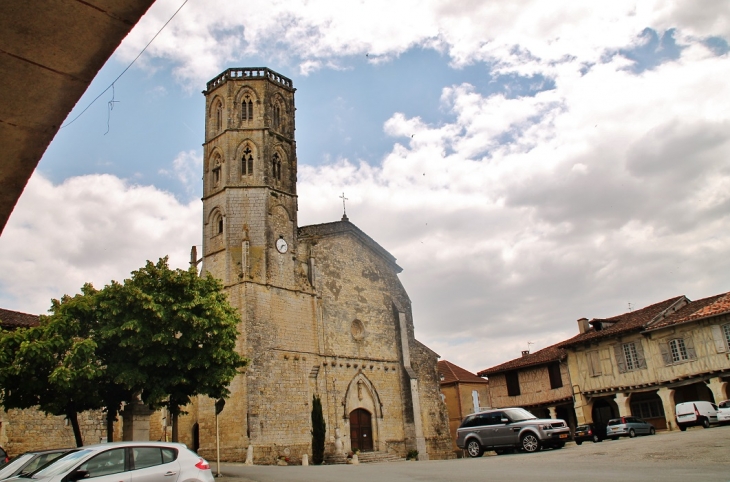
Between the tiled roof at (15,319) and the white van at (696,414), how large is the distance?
29.4 meters

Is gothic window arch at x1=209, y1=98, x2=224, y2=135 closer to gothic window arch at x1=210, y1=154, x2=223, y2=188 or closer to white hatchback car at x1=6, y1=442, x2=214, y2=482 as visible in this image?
gothic window arch at x1=210, y1=154, x2=223, y2=188

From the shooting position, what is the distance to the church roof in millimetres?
33688

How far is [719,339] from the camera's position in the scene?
29266 mm

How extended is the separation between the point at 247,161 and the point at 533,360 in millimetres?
23326

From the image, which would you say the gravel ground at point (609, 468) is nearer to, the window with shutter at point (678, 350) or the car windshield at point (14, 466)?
the car windshield at point (14, 466)

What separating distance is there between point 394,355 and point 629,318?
14.6 metres

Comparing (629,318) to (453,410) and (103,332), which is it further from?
(103,332)

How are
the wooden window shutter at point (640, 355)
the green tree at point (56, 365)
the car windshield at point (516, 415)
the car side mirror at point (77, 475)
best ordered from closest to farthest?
the car side mirror at point (77, 475) → the green tree at point (56, 365) → the car windshield at point (516, 415) → the wooden window shutter at point (640, 355)

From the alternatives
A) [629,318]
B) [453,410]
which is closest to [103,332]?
[629,318]

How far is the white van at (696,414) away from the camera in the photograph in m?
26.8

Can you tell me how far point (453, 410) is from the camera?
50844mm

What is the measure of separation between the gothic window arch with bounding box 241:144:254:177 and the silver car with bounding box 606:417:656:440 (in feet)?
73.5

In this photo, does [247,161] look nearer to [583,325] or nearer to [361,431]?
[361,431]

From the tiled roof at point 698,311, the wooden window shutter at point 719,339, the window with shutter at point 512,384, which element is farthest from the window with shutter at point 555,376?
the wooden window shutter at point 719,339
